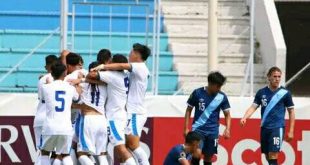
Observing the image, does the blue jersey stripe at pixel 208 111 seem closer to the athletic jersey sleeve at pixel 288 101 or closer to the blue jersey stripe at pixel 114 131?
the athletic jersey sleeve at pixel 288 101

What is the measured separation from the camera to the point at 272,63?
2292 centimetres

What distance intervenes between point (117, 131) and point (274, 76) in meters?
2.68

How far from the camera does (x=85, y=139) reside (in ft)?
61.8

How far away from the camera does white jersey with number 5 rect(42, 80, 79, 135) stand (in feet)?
60.2

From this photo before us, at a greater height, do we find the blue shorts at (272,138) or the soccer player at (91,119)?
the soccer player at (91,119)

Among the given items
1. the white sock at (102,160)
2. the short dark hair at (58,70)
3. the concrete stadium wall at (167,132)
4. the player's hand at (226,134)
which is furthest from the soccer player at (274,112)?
the short dark hair at (58,70)

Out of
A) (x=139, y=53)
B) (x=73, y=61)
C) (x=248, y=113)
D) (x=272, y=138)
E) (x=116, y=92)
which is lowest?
(x=272, y=138)

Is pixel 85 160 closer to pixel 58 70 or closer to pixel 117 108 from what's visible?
pixel 117 108

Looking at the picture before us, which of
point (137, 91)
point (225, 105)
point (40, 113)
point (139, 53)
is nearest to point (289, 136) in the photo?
point (225, 105)

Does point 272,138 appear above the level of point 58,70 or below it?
below

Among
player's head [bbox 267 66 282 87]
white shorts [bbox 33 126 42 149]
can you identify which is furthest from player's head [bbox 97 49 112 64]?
player's head [bbox 267 66 282 87]

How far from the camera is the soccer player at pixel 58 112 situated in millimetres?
18328

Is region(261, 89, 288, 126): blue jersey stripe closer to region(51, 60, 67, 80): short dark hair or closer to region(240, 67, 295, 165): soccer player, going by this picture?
region(240, 67, 295, 165): soccer player

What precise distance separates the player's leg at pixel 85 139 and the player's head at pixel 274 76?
290 centimetres
